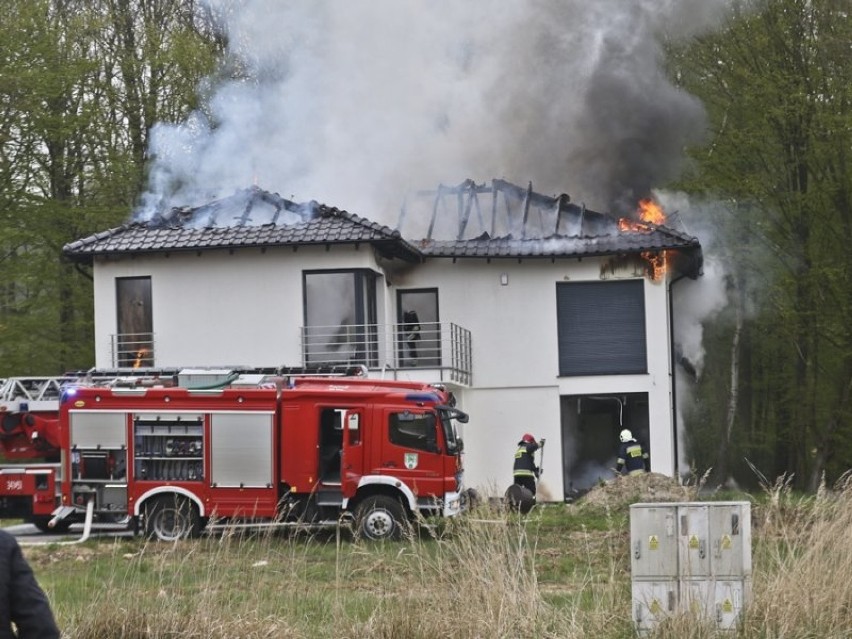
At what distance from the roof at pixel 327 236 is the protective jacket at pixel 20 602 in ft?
62.9

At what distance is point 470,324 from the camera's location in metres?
28.1

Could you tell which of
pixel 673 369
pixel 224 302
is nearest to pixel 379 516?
pixel 224 302

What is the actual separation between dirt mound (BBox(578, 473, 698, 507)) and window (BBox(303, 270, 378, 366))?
6418mm

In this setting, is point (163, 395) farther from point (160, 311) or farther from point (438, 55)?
point (438, 55)

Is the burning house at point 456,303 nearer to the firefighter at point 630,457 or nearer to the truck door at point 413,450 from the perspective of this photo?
the firefighter at point 630,457

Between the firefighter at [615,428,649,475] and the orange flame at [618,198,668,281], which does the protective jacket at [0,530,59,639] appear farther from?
the orange flame at [618,198,668,281]

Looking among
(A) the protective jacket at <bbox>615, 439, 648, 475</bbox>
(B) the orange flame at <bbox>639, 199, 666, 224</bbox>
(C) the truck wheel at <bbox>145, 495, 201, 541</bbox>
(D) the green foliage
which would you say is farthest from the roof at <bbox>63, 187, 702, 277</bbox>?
(C) the truck wheel at <bbox>145, 495, 201, 541</bbox>

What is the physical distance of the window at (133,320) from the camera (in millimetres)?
26781

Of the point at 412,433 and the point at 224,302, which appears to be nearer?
the point at 412,433

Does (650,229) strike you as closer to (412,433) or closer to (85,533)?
(412,433)

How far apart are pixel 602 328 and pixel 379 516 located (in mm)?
10190

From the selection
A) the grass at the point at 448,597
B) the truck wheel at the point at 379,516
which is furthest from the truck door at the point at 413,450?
the grass at the point at 448,597

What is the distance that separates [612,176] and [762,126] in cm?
502

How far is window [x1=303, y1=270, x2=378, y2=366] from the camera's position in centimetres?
2594
